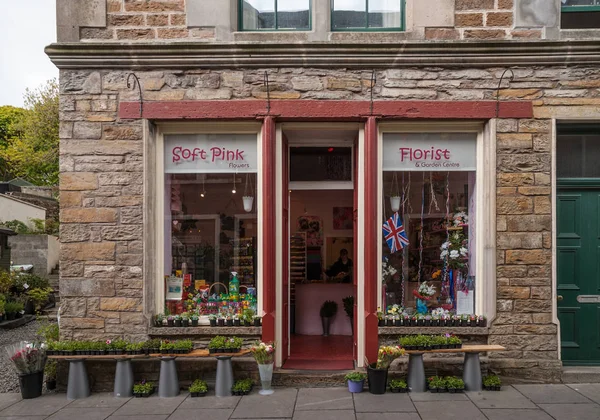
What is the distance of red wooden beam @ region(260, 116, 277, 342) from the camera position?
6.53m

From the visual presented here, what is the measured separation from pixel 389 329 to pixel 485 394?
140cm

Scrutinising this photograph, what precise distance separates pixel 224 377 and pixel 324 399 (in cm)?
129

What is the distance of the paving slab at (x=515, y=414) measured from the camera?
525cm

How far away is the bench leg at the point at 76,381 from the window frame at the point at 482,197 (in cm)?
402

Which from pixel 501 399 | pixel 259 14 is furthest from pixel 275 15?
pixel 501 399

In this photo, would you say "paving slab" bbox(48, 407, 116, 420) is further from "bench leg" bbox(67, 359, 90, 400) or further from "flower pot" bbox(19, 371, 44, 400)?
"flower pot" bbox(19, 371, 44, 400)

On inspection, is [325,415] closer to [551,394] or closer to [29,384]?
[551,394]

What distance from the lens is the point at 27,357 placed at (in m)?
6.11

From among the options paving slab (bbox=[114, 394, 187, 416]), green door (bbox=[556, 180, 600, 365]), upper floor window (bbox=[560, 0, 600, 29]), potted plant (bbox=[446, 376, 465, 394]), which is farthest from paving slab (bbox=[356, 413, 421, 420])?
upper floor window (bbox=[560, 0, 600, 29])

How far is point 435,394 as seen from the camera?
239 inches

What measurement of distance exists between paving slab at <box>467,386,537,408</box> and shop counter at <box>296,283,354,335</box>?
342cm

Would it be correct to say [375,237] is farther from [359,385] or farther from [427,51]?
[427,51]

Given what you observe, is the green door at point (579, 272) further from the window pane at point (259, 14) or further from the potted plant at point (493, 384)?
the window pane at point (259, 14)

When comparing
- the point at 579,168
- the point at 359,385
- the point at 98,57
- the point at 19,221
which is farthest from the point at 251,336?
the point at 19,221
